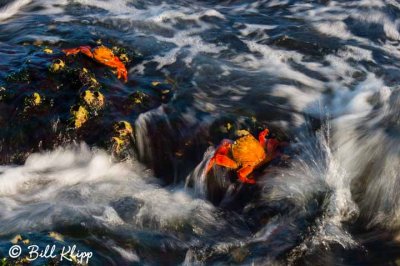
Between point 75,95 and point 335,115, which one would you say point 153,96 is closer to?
point 75,95

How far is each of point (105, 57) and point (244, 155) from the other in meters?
3.17

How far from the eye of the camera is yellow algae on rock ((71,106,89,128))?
20.3ft

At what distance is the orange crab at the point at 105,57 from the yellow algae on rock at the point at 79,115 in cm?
130

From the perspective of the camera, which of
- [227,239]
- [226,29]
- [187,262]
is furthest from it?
[226,29]

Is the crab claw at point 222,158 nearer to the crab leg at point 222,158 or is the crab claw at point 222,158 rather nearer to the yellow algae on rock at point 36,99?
the crab leg at point 222,158

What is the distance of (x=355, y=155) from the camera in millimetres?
5980

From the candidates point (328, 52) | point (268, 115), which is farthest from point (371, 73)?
point (268, 115)

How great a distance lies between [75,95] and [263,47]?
13.0ft

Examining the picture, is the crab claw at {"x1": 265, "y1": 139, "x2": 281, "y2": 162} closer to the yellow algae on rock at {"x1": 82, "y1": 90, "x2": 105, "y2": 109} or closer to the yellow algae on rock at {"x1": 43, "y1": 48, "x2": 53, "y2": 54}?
the yellow algae on rock at {"x1": 82, "y1": 90, "x2": 105, "y2": 109}

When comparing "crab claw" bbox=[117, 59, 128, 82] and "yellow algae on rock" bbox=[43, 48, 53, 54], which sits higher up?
"yellow algae on rock" bbox=[43, 48, 53, 54]

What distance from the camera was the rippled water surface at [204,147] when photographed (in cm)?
482

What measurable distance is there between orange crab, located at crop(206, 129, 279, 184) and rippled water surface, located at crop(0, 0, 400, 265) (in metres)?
0.10
